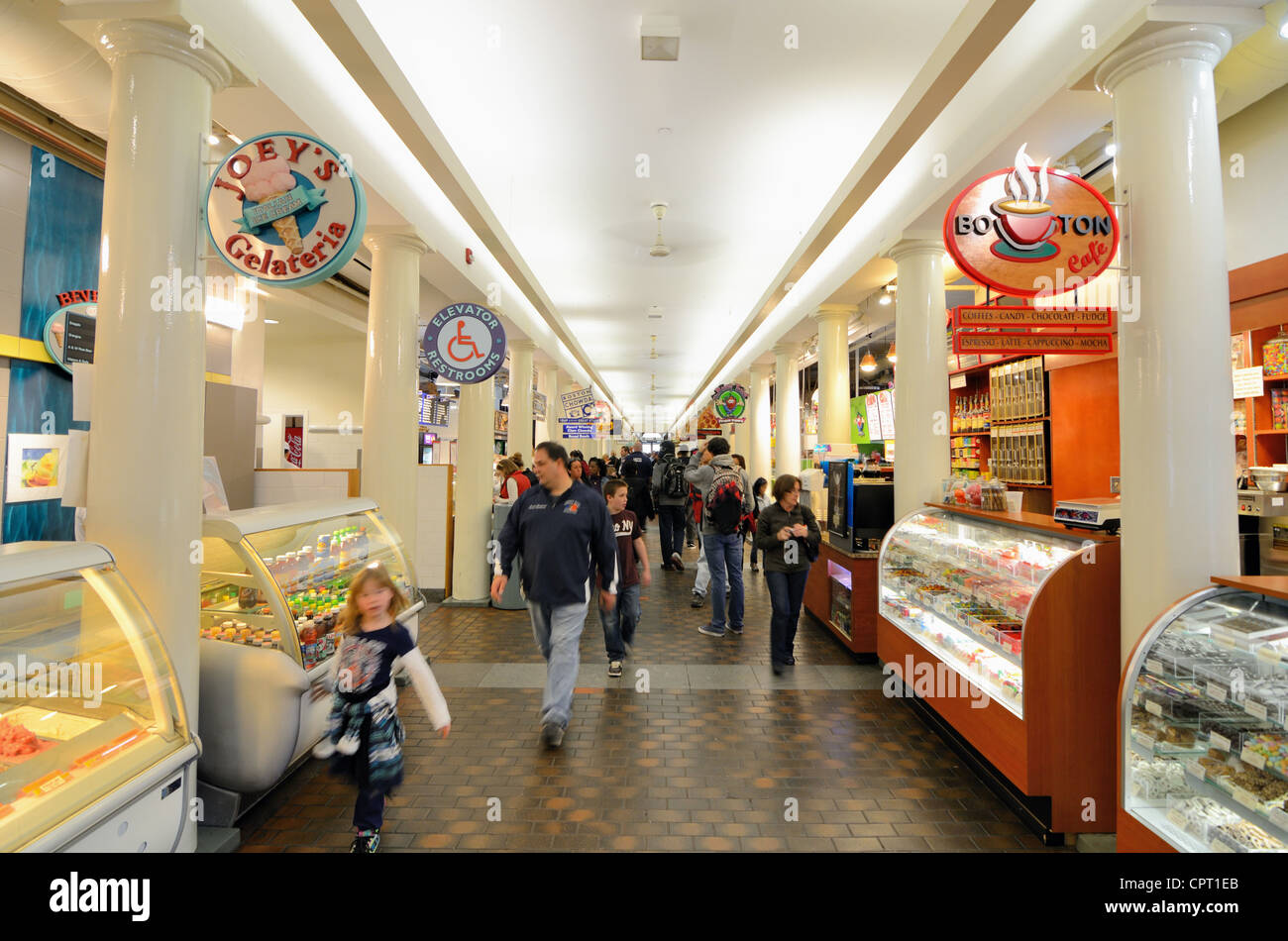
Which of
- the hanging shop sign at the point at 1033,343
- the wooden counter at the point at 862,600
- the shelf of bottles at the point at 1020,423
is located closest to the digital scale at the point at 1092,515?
the hanging shop sign at the point at 1033,343

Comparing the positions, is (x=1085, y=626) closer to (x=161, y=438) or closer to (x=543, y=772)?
(x=543, y=772)

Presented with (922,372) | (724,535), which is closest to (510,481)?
(724,535)

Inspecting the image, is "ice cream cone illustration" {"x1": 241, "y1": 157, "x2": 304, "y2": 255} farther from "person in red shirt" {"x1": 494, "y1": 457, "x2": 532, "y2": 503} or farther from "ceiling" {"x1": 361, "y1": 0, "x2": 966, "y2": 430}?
"person in red shirt" {"x1": 494, "y1": 457, "x2": 532, "y2": 503}

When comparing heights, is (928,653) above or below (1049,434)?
below

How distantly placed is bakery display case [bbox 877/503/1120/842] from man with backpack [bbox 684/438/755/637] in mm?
1881

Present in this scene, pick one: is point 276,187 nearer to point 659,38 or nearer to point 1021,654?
point 659,38

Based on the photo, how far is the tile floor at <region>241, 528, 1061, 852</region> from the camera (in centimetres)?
296

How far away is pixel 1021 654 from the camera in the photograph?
10.1ft

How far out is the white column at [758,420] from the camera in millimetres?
13938

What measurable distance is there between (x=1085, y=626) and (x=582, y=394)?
1326cm

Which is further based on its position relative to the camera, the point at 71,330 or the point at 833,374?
the point at 833,374

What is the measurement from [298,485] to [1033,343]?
739cm
